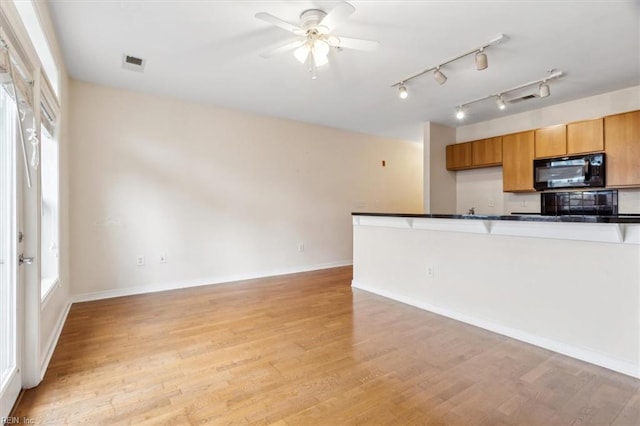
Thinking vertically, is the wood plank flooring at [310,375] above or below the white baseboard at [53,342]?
below

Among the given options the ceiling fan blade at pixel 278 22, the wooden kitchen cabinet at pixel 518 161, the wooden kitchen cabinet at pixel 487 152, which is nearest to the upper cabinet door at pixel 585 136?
the wooden kitchen cabinet at pixel 518 161

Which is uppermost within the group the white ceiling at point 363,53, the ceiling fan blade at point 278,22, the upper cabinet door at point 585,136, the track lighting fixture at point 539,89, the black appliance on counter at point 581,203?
the white ceiling at point 363,53

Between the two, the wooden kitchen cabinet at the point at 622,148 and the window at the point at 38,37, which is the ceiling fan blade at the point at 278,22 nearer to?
the window at the point at 38,37

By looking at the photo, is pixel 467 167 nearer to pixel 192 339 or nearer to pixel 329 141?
pixel 329 141

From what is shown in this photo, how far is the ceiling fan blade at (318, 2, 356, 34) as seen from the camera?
1991mm

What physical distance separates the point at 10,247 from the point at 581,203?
19.4ft

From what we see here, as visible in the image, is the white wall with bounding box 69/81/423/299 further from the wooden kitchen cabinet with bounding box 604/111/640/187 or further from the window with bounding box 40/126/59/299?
the wooden kitchen cabinet with bounding box 604/111/640/187

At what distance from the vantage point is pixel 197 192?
4512mm

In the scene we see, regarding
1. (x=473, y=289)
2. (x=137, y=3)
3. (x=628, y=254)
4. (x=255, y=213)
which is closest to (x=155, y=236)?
(x=255, y=213)

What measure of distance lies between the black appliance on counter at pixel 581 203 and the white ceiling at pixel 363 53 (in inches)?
51.8

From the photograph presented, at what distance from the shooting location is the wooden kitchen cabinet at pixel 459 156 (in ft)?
17.4

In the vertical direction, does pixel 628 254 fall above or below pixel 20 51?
below

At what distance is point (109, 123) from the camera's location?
391cm

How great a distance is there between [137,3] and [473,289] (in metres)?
3.77
